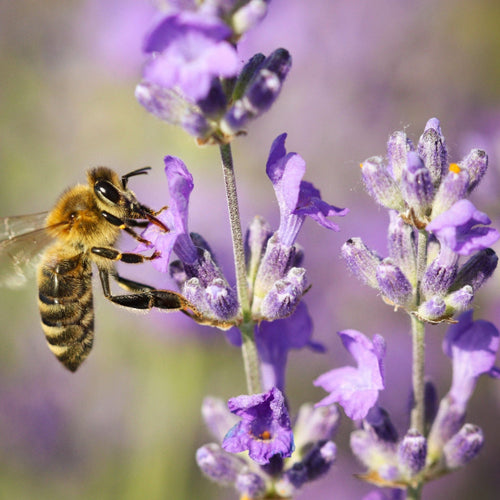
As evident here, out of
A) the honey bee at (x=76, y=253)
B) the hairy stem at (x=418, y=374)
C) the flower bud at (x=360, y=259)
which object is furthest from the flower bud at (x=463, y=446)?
the honey bee at (x=76, y=253)

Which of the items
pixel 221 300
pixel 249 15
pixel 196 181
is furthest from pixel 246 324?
pixel 196 181

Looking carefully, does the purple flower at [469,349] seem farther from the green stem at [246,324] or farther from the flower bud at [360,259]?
the green stem at [246,324]

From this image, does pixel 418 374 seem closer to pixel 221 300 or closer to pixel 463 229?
pixel 463 229

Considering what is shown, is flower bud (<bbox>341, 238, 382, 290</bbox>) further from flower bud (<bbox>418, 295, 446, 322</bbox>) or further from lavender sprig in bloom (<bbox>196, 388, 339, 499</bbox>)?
lavender sprig in bloom (<bbox>196, 388, 339, 499</bbox>)

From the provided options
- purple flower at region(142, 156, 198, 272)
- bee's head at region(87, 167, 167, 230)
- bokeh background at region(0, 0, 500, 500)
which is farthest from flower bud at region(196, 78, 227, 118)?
bokeh background at region(0, 0, 500, 500)

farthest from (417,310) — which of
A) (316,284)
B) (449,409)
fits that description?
(316,284)
